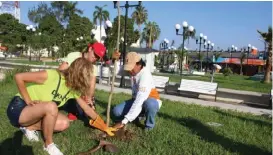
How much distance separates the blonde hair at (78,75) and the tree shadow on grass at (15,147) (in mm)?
909

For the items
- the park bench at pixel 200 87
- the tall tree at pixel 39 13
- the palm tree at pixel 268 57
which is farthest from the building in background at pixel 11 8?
the park bench at pixel 200 87

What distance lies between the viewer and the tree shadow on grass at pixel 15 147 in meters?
4.01

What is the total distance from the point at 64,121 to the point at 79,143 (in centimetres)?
33

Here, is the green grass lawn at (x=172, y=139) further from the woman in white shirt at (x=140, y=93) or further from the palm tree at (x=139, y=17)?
the palm tree at (x=139, y=17)

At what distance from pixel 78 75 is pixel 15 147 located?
1.21 meters

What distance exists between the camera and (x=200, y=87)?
40.6 feet

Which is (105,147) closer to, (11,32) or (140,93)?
(140,93)

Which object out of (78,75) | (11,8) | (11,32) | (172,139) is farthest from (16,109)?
(11,8)

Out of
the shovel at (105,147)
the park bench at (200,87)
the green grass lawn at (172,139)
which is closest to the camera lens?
the shovel at (105,147)

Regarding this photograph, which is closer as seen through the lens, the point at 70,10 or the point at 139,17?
the point at 139,17

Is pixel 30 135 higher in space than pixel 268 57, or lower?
lower

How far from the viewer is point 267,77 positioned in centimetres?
2872

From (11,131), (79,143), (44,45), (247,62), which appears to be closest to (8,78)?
(11,131)

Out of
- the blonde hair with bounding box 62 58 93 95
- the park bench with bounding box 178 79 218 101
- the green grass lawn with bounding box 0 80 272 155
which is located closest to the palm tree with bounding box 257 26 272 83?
the park bench with bounding box 178 79 218 101
